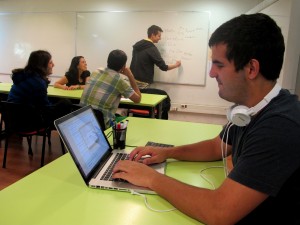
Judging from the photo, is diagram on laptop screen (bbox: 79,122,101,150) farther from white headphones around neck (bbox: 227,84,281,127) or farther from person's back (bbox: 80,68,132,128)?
person's back (bbox: 80,68,132,128)

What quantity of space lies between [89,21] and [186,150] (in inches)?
165

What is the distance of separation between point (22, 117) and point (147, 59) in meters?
2.33

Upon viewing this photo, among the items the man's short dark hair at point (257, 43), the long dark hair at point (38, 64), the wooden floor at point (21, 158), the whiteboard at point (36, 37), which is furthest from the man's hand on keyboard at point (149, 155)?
the whiteboard at point (36, 37)

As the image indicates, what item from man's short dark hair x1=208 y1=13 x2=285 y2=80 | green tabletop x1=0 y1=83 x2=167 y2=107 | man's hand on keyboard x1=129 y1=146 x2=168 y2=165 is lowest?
man's hand on keyboard x1=129 y1=146 x2=168 y2=165

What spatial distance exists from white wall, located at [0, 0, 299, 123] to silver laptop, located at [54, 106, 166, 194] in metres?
3.50

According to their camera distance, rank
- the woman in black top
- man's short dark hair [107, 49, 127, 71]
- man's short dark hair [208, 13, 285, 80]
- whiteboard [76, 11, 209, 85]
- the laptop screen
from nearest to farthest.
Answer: man's short dark hair [208, 13, 285, 80]
the laptop screen
man's short dark hair [107, 49, 127, 71]
the woman in black top
whiteboard [76, 11, 209, 85]

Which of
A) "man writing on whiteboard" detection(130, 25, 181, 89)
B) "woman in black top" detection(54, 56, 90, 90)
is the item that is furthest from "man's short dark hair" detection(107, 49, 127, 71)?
"man writing on whiteboard" detection(130, 25, 181, 89)

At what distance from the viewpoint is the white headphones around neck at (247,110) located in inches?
33.1

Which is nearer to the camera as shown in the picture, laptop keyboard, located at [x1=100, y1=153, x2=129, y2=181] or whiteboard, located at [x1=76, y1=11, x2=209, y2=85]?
laptop keyboard, located at [x1=100, y1=153, x2=129, y2=181]

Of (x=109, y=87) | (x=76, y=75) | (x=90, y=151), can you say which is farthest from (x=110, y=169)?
(x=76, y=75)

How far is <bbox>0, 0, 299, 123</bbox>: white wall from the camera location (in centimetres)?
422

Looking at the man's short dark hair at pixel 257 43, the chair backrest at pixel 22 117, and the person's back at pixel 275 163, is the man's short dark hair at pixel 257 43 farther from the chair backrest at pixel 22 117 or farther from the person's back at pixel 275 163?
the chair backrest at pixel 22 117

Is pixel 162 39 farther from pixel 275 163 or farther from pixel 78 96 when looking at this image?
pixel 275 163

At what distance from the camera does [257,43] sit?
0.80 meters
